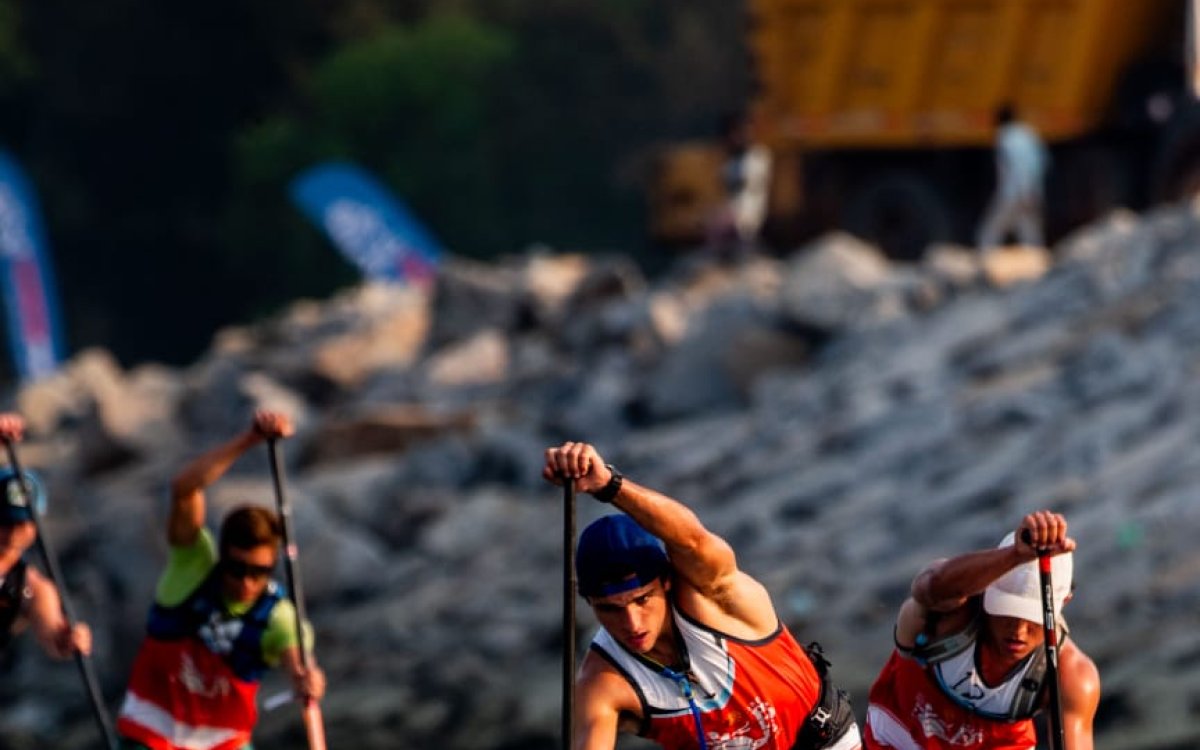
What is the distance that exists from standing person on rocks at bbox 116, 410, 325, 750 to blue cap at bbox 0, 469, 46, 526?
0.49 meters

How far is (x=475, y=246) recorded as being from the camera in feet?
150

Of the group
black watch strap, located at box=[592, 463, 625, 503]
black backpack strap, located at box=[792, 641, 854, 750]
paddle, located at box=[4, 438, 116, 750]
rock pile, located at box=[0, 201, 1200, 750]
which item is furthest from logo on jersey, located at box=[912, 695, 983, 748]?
rock pile, located at box=[0, 201, 1200, 750]

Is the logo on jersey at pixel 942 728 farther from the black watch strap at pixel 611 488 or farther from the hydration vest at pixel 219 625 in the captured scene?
the hydration vest at pixel 219 625

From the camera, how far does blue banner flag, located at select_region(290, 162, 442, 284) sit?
32.8 meters

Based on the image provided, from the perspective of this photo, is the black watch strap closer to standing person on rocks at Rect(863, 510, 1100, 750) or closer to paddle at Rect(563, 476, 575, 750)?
paddle at Rect(563, 476, 575, 750)

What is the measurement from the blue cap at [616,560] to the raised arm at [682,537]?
0.18 feet

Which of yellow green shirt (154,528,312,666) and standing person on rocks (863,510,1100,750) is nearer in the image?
standing person on rocks (863,510,1100,750)

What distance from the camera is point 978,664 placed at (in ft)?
24.3

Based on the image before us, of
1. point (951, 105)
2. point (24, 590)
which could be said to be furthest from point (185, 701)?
point (951, 105)

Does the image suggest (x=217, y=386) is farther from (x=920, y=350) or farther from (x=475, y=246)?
(x=475, y=246)

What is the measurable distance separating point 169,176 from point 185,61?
205 centimetres

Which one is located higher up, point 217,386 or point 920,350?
point 217,386

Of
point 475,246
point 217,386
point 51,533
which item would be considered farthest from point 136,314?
point 51,533

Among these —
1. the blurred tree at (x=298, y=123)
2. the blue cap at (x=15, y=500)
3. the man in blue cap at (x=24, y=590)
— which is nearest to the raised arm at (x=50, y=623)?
the man in blue cap at (x=24, y=590)
